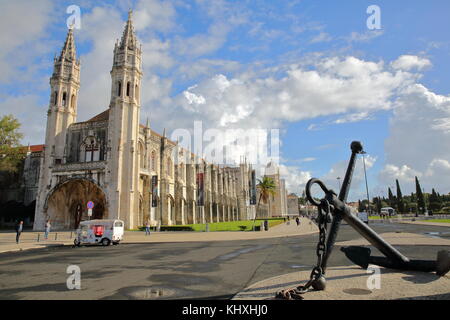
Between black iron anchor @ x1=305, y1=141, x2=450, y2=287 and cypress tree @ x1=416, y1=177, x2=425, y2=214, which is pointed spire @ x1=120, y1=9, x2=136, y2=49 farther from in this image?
cypress tree @ x1=416, y1=177, x2=425, y2=214

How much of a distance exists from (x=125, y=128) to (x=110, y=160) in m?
4.57

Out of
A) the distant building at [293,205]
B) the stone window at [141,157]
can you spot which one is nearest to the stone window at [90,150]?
the stone window at [141,157]

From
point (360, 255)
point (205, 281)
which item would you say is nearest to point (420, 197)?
point (360, 255)

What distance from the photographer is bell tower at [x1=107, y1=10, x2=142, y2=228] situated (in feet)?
114

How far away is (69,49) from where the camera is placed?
44000 millimetres

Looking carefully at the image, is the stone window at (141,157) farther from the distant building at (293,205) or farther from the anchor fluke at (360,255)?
the distant building at (293,205)

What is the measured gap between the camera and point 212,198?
62312 millimetres

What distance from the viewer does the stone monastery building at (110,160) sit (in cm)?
3556

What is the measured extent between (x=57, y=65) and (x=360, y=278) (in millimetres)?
48170

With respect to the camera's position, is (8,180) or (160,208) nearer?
(160,208)

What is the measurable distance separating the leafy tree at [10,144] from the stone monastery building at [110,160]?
742 cm
